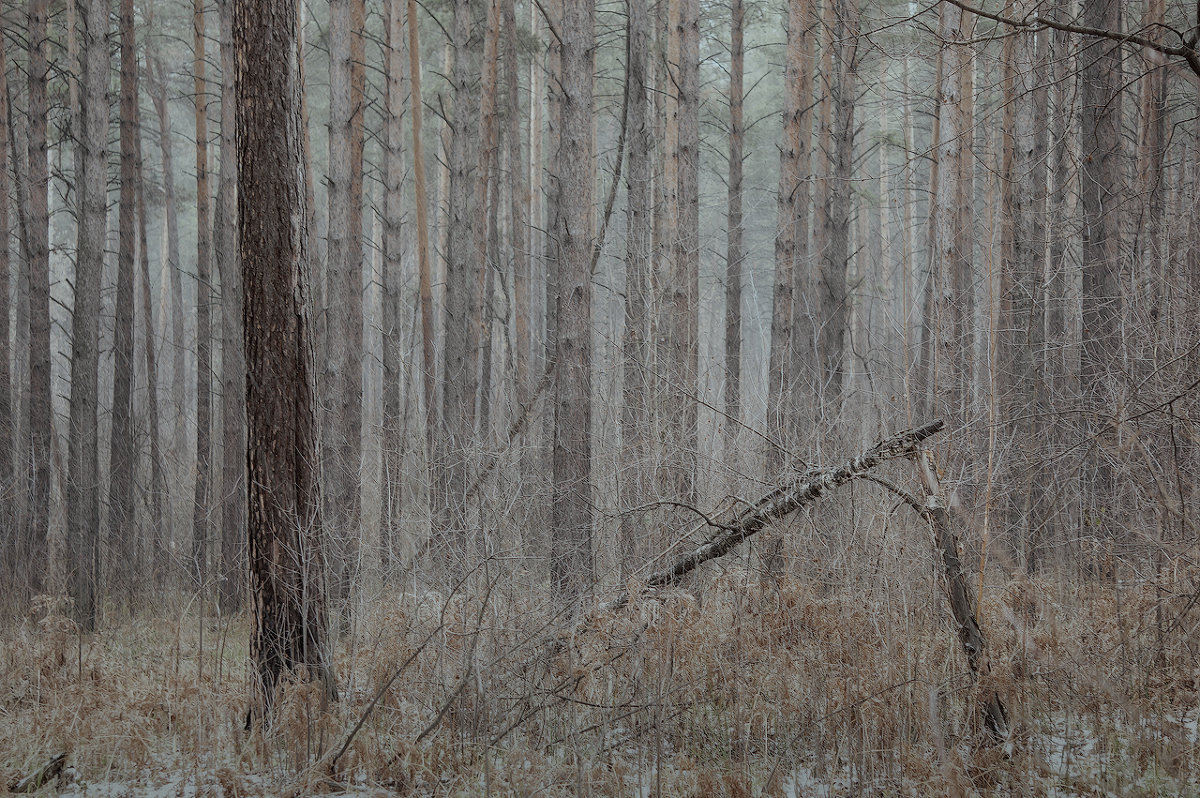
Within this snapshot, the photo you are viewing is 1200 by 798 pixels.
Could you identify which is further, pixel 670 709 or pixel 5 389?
pixel 5 389

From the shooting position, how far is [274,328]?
447 cm

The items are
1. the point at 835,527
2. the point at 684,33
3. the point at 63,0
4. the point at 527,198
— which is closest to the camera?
the point at 835,527

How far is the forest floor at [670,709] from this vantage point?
3.82 meters

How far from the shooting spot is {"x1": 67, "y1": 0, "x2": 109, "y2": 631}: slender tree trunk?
808 cm

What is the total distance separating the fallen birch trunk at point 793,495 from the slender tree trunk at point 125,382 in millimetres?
5793

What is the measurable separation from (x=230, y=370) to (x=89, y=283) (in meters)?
1.71

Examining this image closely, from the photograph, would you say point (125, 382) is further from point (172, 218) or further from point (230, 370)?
point (172, 218)

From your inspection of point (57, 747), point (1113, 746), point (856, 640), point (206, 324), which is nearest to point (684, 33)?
point (206, 324)

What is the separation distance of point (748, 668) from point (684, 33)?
770 centimetres

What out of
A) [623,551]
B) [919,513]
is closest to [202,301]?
[623,551]

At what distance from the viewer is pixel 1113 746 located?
4172 millimetres

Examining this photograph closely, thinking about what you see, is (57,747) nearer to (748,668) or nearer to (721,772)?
(721,772)

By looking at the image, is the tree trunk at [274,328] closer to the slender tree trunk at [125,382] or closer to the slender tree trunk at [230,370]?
the slender tree trunk at [230,370]

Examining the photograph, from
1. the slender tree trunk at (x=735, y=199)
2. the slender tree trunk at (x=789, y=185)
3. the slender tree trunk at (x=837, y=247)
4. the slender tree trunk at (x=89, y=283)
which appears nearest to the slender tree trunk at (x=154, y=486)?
the slender tree trunk at (x=89, y=283)
